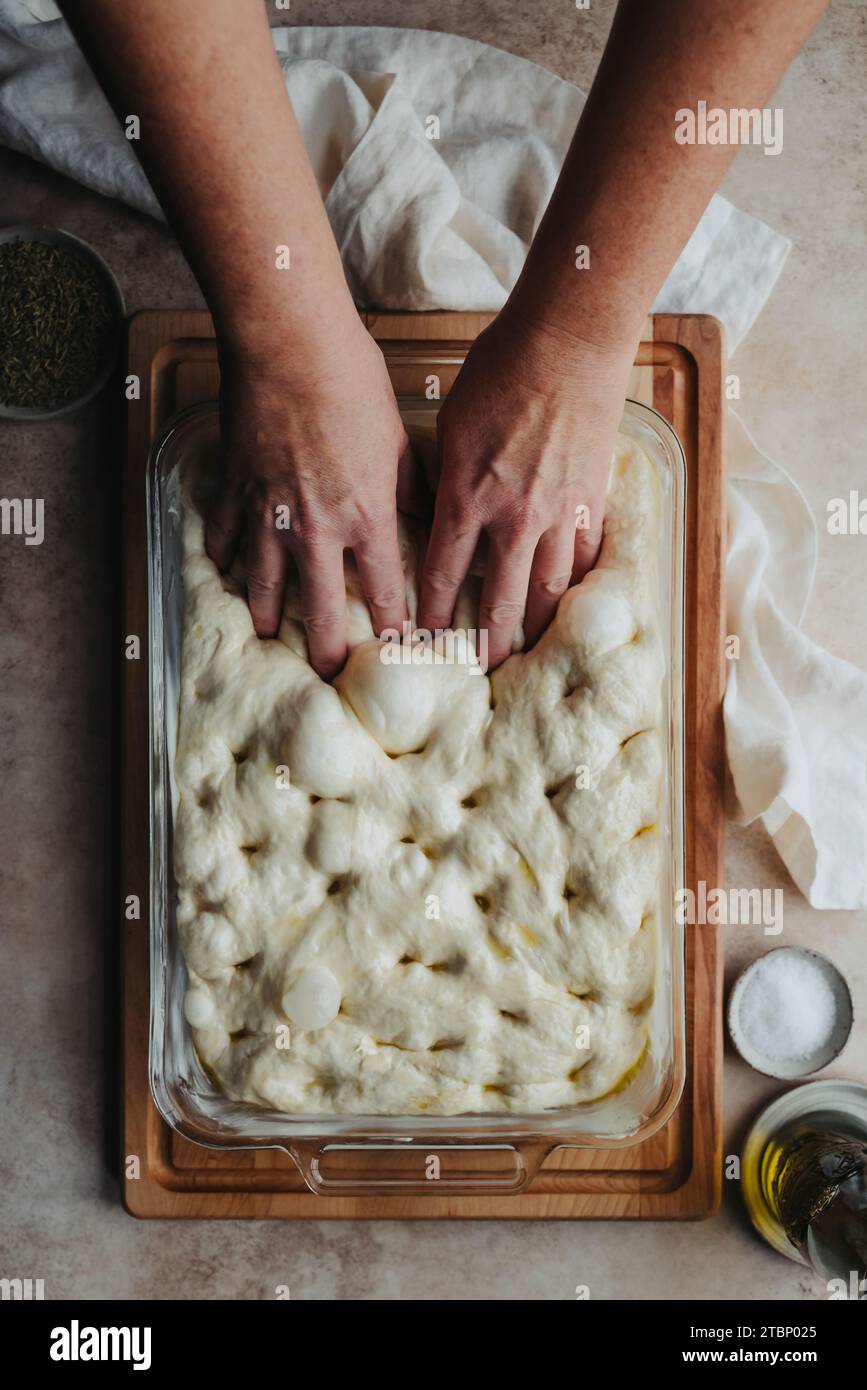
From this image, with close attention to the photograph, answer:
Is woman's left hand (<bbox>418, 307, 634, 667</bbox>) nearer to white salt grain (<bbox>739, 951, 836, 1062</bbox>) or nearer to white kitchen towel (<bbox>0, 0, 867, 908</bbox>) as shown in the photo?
white kitchen towel (<bbox>0, 0, 867, 908</bbox>)

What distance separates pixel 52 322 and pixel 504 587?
1.97ft

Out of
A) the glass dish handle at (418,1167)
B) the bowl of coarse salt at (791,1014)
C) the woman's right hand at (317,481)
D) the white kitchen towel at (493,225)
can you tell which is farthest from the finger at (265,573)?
the bowl of coarse salt at (791,1014)

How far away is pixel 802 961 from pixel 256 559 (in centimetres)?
73

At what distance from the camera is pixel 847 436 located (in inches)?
48.3

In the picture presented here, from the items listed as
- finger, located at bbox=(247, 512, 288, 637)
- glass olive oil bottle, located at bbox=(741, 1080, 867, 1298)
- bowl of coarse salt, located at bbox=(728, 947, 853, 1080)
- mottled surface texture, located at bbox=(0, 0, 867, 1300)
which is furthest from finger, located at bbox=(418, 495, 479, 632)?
glass olive oil bottle, located at bbox=(741, 1080, 867, 1298)

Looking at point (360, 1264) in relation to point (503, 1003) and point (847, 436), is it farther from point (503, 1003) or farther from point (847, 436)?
point (847, 436)

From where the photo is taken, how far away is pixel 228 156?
0.75m

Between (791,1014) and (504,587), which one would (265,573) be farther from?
(791,1014)

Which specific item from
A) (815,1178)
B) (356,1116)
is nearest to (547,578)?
(356,1116)

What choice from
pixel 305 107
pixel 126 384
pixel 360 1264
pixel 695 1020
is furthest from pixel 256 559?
pixel 360 1264

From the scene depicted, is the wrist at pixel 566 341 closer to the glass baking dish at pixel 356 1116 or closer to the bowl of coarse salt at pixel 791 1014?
the glass baking dish at pixel 356 1116

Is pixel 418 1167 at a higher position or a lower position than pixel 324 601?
lower

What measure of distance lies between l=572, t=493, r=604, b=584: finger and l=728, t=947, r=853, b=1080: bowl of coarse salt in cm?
49

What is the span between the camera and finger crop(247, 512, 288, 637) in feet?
3.05
